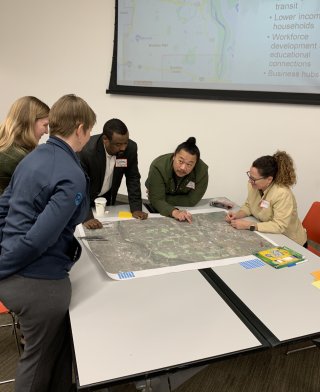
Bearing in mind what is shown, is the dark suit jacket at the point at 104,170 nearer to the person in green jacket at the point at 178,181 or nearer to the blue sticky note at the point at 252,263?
the person in green jacket at the point at 178,181

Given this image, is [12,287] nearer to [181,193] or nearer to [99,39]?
[181,193]

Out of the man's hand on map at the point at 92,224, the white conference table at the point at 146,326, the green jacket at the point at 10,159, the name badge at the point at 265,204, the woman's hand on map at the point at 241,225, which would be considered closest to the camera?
the white conference table at the point at 146,326

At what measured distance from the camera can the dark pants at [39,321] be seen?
3.97 feet

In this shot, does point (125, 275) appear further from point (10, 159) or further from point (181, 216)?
point (10, 159)

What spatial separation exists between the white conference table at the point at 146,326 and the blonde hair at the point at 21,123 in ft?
2.65

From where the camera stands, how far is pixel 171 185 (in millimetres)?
2434

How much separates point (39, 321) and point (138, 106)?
3.21 meters

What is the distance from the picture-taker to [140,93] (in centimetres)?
390

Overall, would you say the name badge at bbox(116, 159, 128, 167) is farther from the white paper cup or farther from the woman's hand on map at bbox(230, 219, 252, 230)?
the woman's hand on map at bbox(230, 219, 252, 230)

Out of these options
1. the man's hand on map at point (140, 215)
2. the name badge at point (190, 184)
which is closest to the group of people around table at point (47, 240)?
the man's hand on map at point (140, 215)

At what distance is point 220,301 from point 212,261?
30 centimetres

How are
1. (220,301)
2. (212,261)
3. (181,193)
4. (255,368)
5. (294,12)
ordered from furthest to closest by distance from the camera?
(294,12)
(181,193)
(255,368)
(212,261)
(220,301)

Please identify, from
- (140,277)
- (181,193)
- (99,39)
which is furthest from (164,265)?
(99,39)

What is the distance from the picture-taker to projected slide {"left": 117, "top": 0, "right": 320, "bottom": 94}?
9.69 feet
